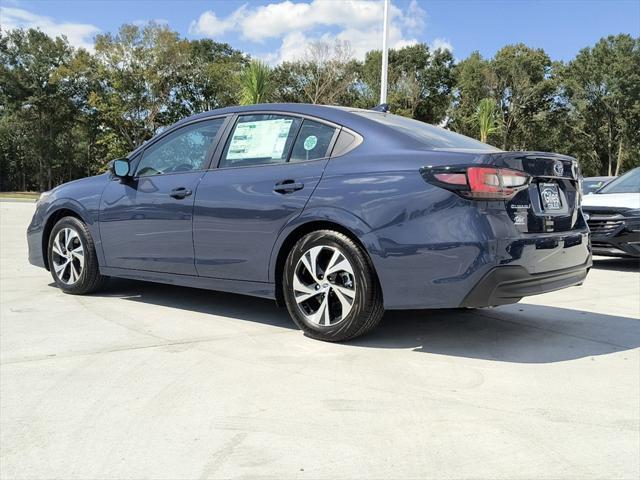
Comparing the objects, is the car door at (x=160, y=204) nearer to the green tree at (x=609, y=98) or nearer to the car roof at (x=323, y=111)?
the car roof at (x=323, y=111)

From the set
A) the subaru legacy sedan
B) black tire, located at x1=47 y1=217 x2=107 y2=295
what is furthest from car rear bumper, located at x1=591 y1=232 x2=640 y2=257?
black tire, located at x1=47 y1=217 x2=107 y2=295

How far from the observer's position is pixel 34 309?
4.98m

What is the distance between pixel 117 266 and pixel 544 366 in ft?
11.6

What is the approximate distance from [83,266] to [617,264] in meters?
7.59

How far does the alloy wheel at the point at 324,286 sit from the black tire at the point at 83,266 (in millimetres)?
2318

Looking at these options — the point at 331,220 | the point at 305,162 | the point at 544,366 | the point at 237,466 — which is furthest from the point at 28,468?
the point at 544,366

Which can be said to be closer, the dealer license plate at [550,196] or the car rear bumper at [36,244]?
the dealer license plate at [550,196]

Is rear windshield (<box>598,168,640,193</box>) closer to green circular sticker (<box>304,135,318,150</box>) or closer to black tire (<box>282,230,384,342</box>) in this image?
green circular sticker (<box>304,135,318,150</box>)

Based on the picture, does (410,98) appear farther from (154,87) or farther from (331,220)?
(331,220)

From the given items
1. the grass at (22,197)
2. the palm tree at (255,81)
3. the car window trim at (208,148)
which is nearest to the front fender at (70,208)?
the car window trim at (208,148)

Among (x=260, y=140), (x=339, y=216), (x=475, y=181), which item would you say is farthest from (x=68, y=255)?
(x=475, y=181)

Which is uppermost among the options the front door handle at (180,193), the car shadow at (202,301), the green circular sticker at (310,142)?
the green circular sticker at (310,142)

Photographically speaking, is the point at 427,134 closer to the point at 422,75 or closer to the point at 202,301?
the point at 202,301

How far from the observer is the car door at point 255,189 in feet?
13.4
